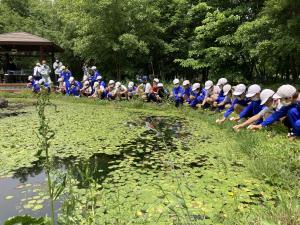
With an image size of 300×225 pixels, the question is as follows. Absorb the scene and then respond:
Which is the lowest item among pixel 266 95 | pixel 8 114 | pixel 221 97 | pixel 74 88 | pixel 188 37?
pixel 8 114

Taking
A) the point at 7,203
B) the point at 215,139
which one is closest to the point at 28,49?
the point at 215,139

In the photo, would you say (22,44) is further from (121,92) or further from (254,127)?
(254,127)

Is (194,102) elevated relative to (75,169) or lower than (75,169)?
elevated

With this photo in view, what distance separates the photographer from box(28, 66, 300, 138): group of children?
5.74m

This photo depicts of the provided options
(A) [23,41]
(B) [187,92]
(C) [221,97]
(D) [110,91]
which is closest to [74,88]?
(D) [110,91]

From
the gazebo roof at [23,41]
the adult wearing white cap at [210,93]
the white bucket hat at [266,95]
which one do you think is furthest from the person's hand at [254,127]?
the gazebo roof at [23,41]

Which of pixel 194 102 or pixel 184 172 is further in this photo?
pixel 194 102

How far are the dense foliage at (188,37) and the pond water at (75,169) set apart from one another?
20.3 ft

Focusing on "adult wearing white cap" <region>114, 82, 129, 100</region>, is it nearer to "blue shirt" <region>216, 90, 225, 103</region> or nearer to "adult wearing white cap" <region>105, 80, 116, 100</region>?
"adult wearing white cap" <region>105, 80, 116, 100</region>

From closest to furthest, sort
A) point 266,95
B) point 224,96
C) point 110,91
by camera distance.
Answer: point 266,95 < point 224,96 < point 110,91

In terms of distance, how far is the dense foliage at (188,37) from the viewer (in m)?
12.5

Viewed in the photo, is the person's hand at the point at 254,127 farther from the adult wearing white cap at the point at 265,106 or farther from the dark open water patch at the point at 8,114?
the dark open water patch at the point at 8,114

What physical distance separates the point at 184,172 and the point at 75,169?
1608mm

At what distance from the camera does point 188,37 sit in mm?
19500
